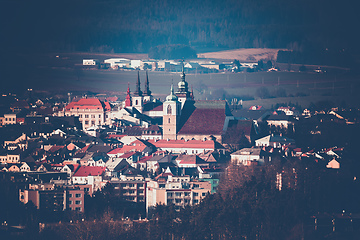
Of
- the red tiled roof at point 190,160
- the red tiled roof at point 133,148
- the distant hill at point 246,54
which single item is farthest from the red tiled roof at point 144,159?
the distant hill at point 246,54

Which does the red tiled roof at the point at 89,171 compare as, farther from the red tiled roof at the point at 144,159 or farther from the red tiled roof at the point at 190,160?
the red tiled roof at the point at 144,159

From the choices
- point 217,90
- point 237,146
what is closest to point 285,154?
point 237,146

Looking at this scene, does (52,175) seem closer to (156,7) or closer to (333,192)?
(333,192)

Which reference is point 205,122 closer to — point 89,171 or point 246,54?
point 89,171

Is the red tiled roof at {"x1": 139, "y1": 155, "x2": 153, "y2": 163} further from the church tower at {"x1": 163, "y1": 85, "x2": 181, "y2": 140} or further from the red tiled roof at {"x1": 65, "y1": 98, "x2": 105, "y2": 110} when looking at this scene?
the red tiled roof at {"x1": 65, "y1": 98, "x2": 105, "y2": 110}

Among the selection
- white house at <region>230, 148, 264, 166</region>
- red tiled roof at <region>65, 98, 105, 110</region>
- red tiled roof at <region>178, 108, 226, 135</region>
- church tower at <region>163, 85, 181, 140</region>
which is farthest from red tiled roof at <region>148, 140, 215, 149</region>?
red tiled roof at <region>65, 98, 105, 110</region>

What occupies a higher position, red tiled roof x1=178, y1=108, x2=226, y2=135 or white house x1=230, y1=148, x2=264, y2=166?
red tiled roof x1=178, y1=108, x2=226, y2=135

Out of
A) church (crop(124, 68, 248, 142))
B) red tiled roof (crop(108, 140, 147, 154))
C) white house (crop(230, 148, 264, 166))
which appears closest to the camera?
white house (crop(230, 148, 264, 166))
